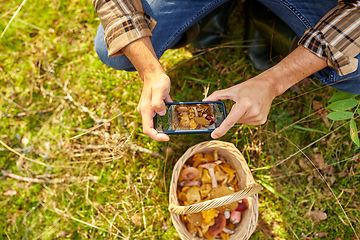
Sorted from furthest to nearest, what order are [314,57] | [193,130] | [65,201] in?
[65,201] < [193,130] < [314,57]

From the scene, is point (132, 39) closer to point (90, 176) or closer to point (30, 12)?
point (90, 176)

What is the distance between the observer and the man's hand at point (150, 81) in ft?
4.68

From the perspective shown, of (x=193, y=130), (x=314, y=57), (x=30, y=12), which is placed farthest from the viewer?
(x=30, y=12)

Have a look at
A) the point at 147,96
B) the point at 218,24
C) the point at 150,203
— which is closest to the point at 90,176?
the point at 150,203

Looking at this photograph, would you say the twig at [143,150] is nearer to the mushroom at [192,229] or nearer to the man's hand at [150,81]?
the mushroom at [192,229]

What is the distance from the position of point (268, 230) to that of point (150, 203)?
130 centimetres

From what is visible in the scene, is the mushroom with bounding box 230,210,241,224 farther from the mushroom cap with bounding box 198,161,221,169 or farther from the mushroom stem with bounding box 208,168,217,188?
the mushroom cap with bounding box 198,161,221,169

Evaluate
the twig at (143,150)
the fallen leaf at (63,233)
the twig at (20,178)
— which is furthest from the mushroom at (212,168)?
the twig at (20,178)

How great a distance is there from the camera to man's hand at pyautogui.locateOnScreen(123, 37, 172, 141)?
4.68 feet

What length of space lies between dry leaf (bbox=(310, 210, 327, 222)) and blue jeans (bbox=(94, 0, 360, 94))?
4.43 feet

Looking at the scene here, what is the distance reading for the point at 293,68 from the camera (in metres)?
1.46

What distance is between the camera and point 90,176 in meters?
2.41

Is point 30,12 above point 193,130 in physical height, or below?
above

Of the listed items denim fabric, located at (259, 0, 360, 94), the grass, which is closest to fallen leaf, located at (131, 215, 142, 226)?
the grass
